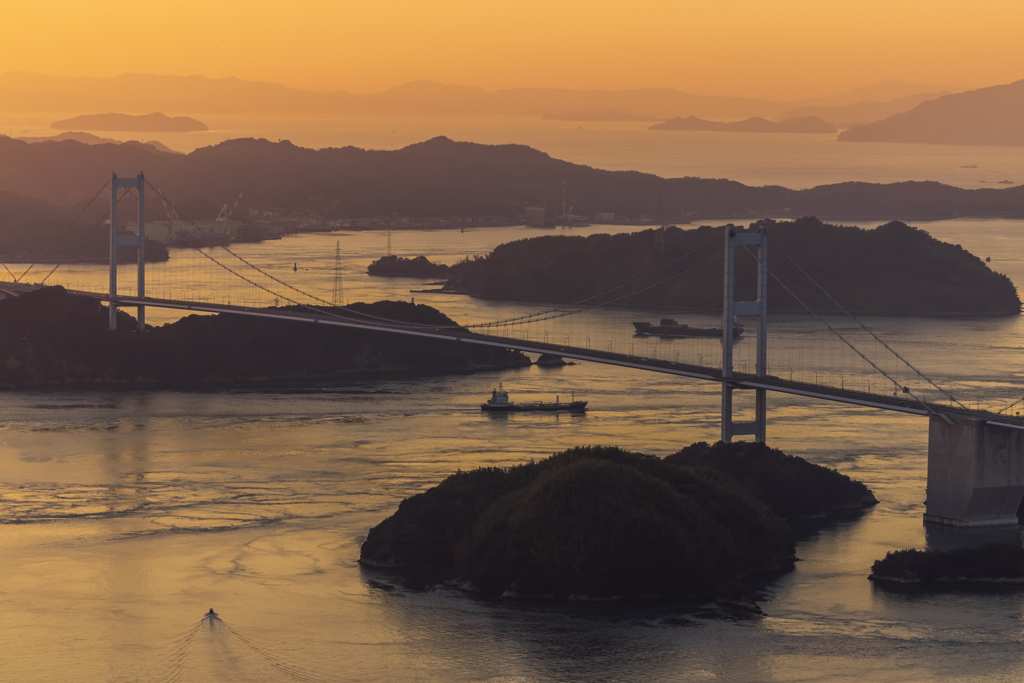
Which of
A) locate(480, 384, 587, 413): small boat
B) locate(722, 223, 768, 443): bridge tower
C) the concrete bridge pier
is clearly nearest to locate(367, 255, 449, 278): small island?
locate(480, 384, 587, 413): small boat

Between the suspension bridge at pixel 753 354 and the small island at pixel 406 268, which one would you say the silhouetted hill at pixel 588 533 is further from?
the small island at pixel 406 268

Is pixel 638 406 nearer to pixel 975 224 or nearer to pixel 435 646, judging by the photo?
pixel 435 646

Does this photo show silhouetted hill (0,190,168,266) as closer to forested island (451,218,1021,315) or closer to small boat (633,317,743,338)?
forested island (451,218,1021,315)

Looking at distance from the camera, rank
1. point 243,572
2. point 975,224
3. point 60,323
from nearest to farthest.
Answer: point 243,572, point 60,323, point 975,224

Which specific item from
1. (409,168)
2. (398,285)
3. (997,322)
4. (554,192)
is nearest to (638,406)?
(997,322)

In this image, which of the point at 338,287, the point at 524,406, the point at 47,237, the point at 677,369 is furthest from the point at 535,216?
the point at 677,369

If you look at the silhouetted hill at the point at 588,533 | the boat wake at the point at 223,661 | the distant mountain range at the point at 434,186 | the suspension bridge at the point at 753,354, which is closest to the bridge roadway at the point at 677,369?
the suspension bridge at the point at 753,354
